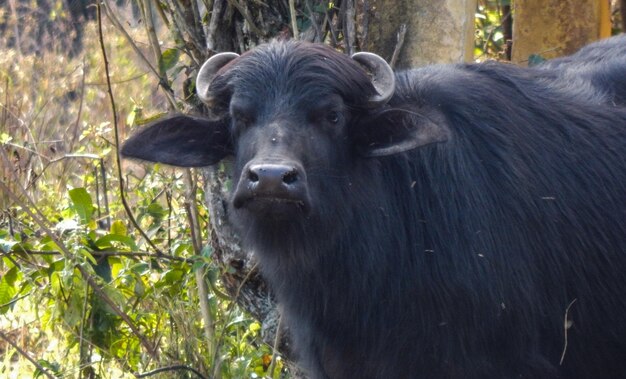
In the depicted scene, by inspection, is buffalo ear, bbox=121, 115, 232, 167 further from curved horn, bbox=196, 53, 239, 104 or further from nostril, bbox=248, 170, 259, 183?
nostril, bbox=248, 170, 259, 183

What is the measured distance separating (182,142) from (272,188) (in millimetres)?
865

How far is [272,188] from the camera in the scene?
374cm

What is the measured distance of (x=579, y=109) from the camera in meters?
4.66

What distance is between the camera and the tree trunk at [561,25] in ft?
22.0

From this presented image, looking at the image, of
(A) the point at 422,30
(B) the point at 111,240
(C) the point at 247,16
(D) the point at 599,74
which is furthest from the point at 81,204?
(D) the point at 599,74

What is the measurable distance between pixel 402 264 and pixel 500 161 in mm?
589

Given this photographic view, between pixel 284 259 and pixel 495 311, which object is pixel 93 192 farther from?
pixel 495 311

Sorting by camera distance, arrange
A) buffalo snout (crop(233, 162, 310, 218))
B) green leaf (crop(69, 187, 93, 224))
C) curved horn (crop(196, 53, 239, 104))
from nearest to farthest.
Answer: buffalo snout (crop(233, 162, 310, 218)) < curved horn (crop(196, 53, 239, 104)) < green leaf (crop(69, 187, 93, 224))

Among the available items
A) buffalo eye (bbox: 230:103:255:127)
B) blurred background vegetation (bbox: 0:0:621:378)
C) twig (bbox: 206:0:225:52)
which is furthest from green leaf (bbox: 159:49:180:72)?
buffalo eye (bbox: 230:103:255:127)

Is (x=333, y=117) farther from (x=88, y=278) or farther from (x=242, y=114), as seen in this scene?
(x=88, y=278)

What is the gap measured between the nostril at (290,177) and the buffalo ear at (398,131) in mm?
550

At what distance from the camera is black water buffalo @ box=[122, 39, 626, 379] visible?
4.15m

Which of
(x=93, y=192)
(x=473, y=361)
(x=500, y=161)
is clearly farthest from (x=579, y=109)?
(x=93, y=192)

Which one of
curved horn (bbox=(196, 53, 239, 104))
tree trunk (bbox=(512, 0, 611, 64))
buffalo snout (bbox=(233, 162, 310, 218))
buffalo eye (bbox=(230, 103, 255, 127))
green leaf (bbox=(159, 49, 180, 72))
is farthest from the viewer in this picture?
tree trunk (bbox=(512, 0, 611, 64))
